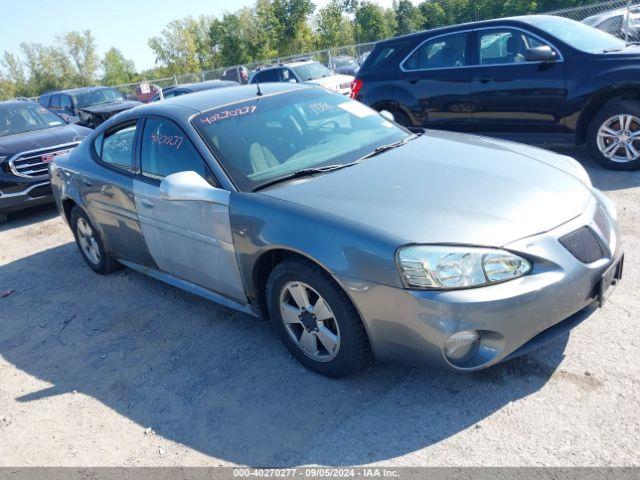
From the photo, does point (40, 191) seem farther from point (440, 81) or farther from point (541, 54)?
point (541, 54)

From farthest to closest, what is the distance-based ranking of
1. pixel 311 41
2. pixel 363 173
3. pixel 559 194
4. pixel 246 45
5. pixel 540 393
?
pixel 246 45 → pixel 311 41 → pixel 363 173 → pixel 559 194 → pixel 540 393

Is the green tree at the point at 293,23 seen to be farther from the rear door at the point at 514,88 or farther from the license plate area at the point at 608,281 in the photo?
the license plate area at the point at 608,281

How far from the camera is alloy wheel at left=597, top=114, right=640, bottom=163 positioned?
6.16 metres

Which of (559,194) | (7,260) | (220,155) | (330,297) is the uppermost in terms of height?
(220,155)

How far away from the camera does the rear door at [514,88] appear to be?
6.61 metres

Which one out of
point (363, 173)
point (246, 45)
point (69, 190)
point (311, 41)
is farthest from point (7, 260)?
point (246, 45)

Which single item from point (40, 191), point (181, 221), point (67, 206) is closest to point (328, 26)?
point (40, 191)

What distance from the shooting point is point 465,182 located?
3270mm

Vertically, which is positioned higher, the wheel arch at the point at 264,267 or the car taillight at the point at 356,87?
Answer: the car taillight at the point at 356,87

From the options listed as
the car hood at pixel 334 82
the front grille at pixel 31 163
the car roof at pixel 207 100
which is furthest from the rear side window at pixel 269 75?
the car roof at pixel 207 100

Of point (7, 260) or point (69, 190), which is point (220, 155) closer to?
point (69, 190)

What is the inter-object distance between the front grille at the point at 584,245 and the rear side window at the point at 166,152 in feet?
7.03

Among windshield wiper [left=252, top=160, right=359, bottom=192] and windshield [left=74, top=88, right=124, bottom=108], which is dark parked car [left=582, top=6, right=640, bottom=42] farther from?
windshield wiper [left=252, top=160, right=359, bottom=192]

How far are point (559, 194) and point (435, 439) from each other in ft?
4.92
